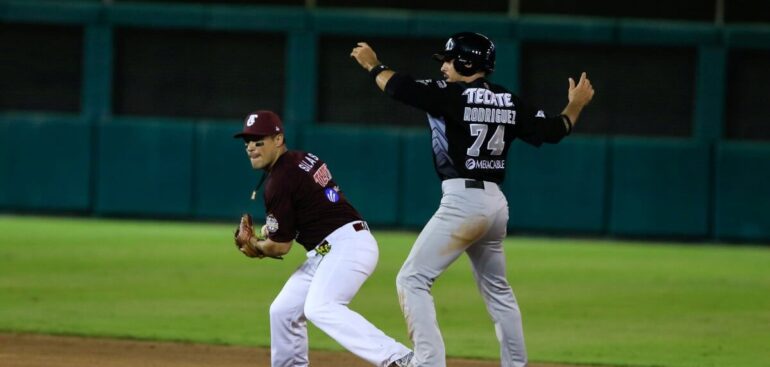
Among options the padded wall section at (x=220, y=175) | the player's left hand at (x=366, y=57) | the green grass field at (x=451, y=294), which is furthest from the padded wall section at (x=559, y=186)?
the player's left hand at (x=366, y=57)

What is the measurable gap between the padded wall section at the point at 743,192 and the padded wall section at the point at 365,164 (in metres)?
4.49

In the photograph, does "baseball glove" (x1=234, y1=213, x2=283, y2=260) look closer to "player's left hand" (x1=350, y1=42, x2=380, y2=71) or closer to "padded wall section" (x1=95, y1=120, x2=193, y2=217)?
"player's left hand" (x1=350, y1=42, x2=380, y2=71)

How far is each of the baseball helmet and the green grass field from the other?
2759 mm

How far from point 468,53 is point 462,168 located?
1.97 ft

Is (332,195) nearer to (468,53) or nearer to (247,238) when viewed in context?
(247,238)

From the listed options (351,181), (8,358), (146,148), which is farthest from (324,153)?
(8,358)

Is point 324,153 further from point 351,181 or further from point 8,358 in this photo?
point 8,358

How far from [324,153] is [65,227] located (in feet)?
12.3

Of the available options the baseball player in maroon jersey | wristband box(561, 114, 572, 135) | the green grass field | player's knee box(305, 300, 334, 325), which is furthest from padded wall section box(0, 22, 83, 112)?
player's knee box(305, 300, 334, 325)

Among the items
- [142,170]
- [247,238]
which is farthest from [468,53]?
[142,170]

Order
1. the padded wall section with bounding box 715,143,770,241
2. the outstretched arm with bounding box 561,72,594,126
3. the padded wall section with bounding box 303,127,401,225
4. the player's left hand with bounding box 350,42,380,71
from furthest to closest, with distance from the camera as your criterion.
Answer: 1. the padded wall section with bounding box 303,127,401,225
2. the padded wall section with bounding box 715,143,770,241
3. the outstretched arm with bounding box 561,72,594,126
4. the player's left hand with bounding box 350,42,380,71

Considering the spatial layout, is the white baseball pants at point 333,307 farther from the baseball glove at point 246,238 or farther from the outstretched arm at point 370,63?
the outstretched arm at point 370,63

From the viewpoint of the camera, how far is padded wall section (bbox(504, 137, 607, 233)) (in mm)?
19766

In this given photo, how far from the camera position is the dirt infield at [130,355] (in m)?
8.89
